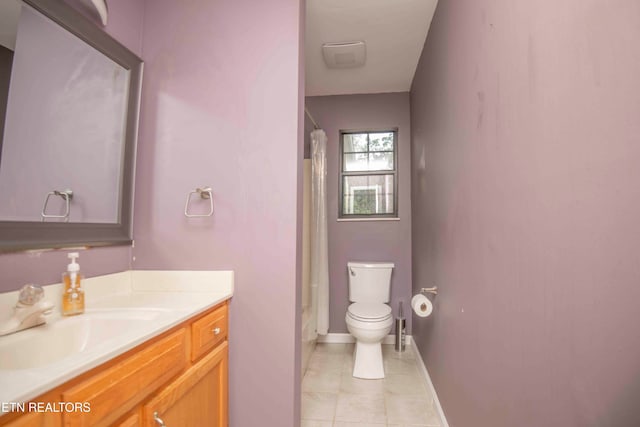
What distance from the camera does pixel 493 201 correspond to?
110 cm

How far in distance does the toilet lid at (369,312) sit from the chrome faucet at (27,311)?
6.04ft

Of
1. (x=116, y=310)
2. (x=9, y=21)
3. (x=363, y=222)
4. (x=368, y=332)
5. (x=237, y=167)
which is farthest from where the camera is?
(x=363, y=222)

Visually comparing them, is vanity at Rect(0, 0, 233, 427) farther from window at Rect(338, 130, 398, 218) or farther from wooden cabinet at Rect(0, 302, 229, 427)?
window at Rect(338, 130, 398, 218)

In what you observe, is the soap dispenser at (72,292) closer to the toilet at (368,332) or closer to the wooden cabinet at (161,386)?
the wooden cabinet at (161,386)

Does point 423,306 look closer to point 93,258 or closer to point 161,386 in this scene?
point 161,386

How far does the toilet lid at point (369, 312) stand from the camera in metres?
2.29

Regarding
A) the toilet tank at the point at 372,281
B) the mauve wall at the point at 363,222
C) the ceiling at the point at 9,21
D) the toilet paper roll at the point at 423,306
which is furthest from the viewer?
the mauve wall at the point at 363,222

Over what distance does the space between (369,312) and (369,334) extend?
16 centimetres

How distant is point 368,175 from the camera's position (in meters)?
3.22

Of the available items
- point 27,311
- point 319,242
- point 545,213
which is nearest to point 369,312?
point 319,242

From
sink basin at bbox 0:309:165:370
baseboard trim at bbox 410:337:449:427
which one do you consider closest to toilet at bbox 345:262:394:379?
baseboard trim at bbox 410:337:449:427

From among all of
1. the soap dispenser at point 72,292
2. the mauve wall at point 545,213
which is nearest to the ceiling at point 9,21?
the soap dispenser at point 72,292

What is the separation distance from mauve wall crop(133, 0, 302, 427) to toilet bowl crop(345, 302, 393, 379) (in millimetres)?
888

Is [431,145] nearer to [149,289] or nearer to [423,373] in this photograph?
[423,373]
